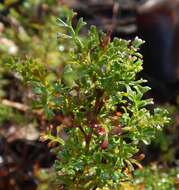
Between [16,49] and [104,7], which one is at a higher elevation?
[104,7]

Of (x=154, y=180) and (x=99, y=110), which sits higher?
(x=99, y=110)

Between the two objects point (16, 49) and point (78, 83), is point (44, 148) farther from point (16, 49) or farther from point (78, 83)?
point (78, 83)

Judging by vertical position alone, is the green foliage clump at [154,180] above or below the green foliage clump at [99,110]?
below

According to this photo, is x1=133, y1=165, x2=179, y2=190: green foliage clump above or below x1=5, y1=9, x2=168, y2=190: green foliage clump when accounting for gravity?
below

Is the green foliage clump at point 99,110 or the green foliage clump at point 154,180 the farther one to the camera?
the green foliage clump at point 154,180

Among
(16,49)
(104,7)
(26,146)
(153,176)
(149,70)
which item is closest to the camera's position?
(153,176)

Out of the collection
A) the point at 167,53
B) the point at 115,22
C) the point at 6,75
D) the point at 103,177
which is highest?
the point at 115,22

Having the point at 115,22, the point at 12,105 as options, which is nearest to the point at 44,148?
the point at 12,105

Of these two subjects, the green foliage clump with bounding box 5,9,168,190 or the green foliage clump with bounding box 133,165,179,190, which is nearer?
the green foliage clump with bounding box 5,9,168,190
